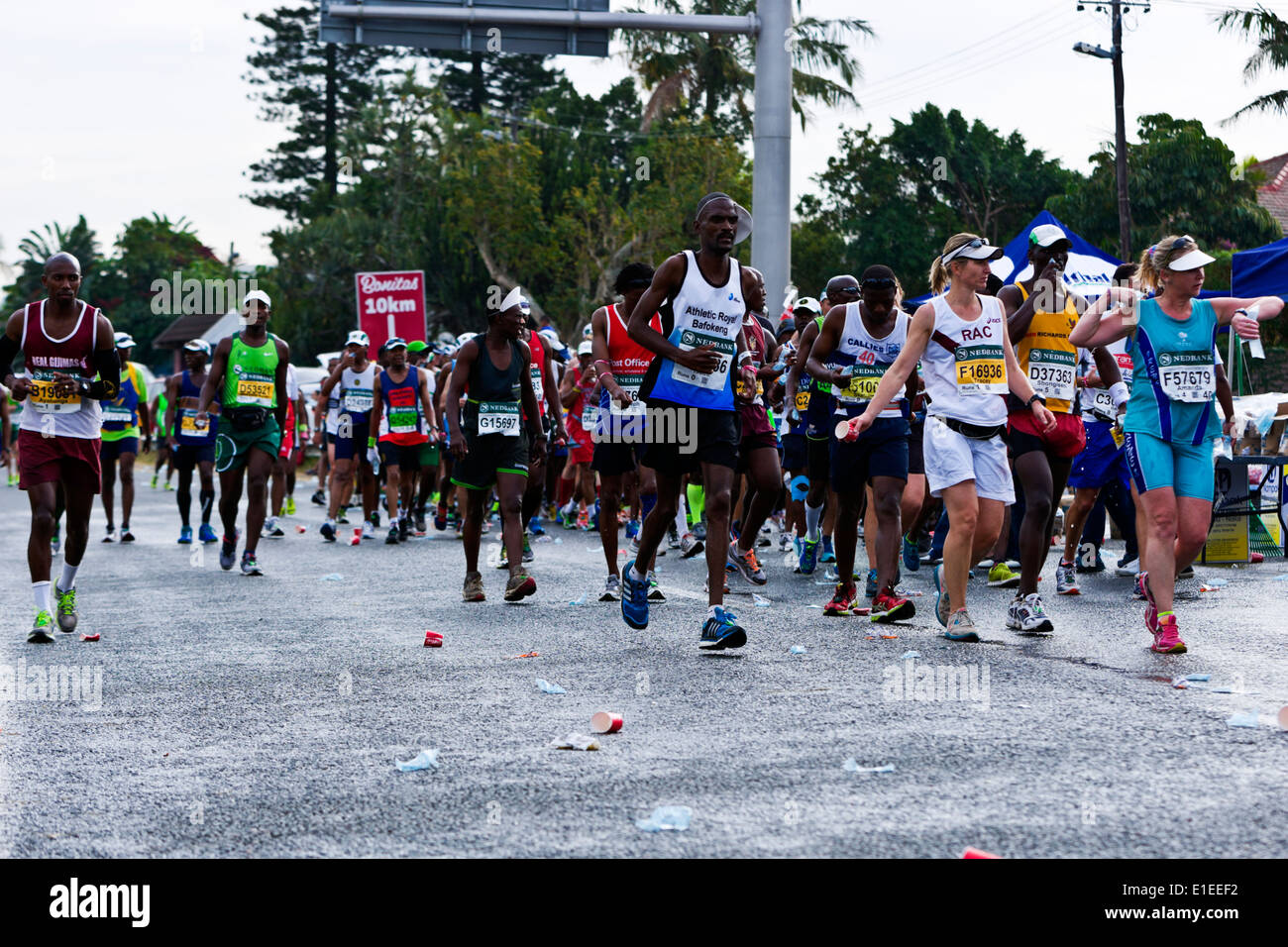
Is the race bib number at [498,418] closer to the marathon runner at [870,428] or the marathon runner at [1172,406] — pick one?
the marathon runner at [870,428]

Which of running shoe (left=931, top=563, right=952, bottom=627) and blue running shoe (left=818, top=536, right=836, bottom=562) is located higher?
running shoe (left=931, top=563, right=952, bottom=627)

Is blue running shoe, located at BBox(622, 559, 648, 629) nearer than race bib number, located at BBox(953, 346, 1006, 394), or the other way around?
race bib number, located at BBox(953, 346, 1006, 394)

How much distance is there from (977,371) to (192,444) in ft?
33.7

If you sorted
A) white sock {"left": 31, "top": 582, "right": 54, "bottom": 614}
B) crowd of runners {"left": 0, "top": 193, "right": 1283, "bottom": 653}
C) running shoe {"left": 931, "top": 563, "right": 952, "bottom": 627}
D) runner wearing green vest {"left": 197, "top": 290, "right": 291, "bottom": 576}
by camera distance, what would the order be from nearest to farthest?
1. crowd of runners {"left": 0, "top": 193, "right": 1283, "bottom": 653}
2. running shoe {"left": 931, "top": 563, "right": 952, "bottom": 627}
3. white sock {"left": 31, "top": 582, "right": 54, "bottom": 614}
4. runner wearing green vest {"left": 197, "top": 290, "right": 291, "bottom": 576}

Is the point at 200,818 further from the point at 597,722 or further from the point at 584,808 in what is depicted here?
the point at 597,722

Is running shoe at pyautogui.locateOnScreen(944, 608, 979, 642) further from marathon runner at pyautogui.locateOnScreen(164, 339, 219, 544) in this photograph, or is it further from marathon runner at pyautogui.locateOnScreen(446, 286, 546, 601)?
marathon runner at pyautogui.locateOnScreen(164, 339, 219, 544)

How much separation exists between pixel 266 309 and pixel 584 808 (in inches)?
342

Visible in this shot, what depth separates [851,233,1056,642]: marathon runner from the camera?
7.68m

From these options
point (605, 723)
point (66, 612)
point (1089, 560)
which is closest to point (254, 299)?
point (66, 612)

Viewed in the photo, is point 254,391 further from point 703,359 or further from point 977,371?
point 977,371

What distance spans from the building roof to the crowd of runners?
46.9 metres

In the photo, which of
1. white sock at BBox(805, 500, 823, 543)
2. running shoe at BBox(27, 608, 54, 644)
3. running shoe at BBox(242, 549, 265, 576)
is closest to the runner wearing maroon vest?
running shoe at BBox(27, 608, 54, 644)

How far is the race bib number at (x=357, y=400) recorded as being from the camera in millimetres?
16953

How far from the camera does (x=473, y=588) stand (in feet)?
33.8
